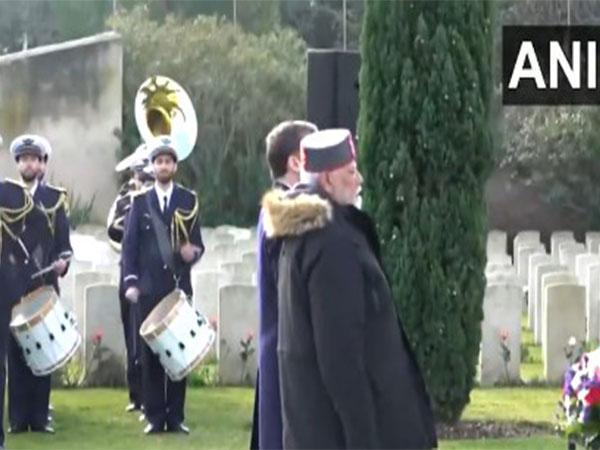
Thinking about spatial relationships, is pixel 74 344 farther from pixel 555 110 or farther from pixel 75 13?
pixel 75 13

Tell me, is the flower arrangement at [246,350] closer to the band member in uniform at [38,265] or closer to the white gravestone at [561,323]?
the white gravestone at [561,323]

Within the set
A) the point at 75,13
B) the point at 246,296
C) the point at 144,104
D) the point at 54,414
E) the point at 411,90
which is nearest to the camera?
the point at 411,90

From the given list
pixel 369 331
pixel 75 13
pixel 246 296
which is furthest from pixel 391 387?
pixel 75 13

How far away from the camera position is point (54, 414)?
15.3m

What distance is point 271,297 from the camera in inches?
Answer: 322

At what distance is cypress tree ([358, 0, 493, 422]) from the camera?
13.6 meters

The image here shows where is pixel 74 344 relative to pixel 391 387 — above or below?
below

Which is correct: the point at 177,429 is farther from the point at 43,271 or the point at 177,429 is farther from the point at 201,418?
the point at 43,271

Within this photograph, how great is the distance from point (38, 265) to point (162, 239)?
88 centimetres

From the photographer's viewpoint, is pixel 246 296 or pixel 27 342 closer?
pixel 27 342

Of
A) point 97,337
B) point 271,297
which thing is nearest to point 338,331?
point 271,297

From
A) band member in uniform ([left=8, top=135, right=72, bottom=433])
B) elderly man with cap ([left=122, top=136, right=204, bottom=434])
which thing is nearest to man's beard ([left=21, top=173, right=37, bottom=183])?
band member in uniform ([left=8, top=135, right=72, bottom=433])

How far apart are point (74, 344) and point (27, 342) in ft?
1.04

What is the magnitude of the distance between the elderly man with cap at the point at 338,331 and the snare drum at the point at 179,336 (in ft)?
20.4
